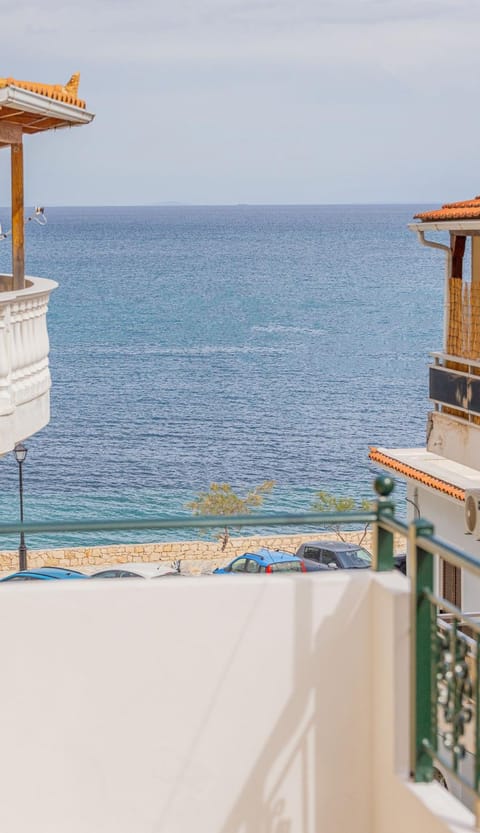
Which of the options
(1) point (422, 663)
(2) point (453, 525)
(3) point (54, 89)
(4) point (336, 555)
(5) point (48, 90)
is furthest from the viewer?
(4) point (336, 555)

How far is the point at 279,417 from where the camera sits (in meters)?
56.9

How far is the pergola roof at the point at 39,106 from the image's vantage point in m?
9.99

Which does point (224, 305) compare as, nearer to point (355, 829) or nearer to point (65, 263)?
point (65, 263)

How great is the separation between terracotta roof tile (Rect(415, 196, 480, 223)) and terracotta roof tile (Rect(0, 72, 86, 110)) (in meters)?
5.08

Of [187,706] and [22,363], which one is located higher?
[22,363]

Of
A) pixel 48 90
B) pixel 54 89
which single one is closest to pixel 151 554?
pixel 54 89

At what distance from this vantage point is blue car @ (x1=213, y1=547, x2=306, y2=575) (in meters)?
21.6

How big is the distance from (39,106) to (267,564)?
41.9ft

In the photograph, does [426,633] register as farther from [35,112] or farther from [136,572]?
[136,572]

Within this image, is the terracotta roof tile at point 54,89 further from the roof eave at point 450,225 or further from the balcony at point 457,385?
the balcony at point 457,385

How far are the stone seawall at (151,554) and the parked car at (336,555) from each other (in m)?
3.19

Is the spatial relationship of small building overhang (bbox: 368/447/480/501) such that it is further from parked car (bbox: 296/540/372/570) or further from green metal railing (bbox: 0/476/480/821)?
green metal railing (bbox: 0/476/480/821)

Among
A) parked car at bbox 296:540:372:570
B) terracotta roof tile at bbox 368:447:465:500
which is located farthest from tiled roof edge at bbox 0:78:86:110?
parked car at bbox 296:540:372:570

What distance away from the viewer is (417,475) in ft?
55.0
